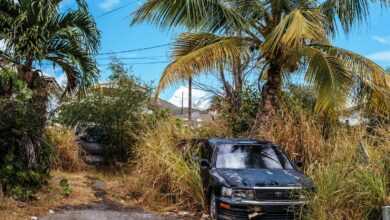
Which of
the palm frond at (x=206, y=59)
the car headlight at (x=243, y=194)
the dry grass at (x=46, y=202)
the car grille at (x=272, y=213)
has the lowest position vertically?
the dry grass at (x=46, y=202)

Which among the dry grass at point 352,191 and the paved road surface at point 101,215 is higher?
the dry grass at point 352,191

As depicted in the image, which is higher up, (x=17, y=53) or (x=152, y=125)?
(x=17, y=53)

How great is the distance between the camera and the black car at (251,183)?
27.6ft

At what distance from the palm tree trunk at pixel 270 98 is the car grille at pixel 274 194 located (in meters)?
4.49

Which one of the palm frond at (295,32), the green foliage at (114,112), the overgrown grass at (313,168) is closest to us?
the overgrown grass at (313,168)

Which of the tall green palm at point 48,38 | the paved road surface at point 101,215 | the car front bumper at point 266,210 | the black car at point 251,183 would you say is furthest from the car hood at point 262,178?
the tall green palm at point 48,38

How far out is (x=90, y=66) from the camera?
12.7 m

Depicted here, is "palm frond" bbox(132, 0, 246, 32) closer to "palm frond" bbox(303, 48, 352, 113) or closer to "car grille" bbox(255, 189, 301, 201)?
"palm frond" bbox(303, 48, 352, 113)

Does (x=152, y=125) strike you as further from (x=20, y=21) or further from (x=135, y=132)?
(x=20, y=21)

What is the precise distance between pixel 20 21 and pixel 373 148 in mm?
8155

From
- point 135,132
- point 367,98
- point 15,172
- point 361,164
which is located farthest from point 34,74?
point 367,98

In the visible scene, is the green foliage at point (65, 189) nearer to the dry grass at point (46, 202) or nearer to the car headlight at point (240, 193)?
Result: the dry grass at point (46, 202)

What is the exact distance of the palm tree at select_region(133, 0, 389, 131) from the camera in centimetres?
1159

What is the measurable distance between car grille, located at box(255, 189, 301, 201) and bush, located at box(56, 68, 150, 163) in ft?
31.5
